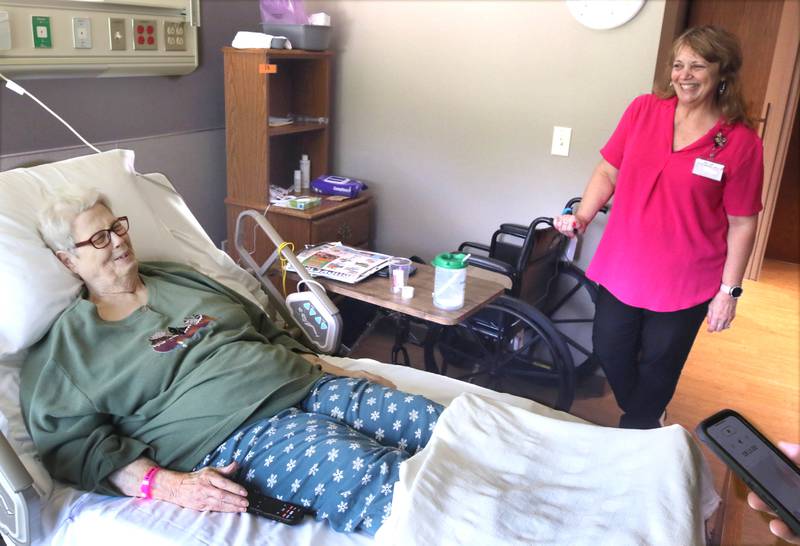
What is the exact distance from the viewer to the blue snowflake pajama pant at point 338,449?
1341 millimetres

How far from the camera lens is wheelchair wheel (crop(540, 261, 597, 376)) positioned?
2.83m

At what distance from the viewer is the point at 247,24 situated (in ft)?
9.68

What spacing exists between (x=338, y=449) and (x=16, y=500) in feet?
1.99

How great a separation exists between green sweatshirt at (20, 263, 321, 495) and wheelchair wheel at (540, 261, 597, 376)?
1499mm

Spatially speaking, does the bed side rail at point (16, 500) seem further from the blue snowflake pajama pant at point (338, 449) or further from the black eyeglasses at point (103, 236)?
the black eyeglasses at point (103, 236)

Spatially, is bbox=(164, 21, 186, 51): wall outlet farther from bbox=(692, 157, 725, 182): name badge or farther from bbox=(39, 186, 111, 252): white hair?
bbox=(692, 157, 725, 182): name badge

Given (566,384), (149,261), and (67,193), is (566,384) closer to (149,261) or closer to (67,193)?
(149,261)

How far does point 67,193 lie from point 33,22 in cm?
68

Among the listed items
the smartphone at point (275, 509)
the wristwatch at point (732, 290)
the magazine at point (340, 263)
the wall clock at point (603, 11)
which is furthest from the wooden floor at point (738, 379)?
the smartphone at point (275, 509)

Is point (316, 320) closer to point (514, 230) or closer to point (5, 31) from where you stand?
point (514, 230)

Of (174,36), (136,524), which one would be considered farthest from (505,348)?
(174,36)

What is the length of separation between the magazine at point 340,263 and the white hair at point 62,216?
65cm

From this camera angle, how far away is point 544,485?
1.27 m

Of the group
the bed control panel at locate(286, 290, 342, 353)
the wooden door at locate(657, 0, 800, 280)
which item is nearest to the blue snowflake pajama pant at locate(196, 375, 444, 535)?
the bed control panel at locate(286, 290, 342, 353)
